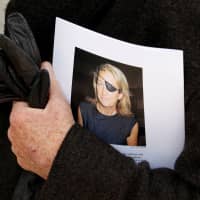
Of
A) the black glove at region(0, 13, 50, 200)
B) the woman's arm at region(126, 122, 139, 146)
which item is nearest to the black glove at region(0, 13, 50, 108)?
the black glove at region(0, 13, 50, 200)

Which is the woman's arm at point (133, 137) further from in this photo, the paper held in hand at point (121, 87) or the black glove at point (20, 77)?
the black glove at point (20, 77)

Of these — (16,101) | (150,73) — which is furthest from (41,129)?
(150,73)

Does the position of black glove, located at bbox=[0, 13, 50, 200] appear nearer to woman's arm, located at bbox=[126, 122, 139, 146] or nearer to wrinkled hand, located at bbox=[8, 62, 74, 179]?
wrinkled hand, located at bbox=[8, 62, 74, 179]

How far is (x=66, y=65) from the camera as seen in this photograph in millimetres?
523

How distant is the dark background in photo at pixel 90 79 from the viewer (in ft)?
1.69

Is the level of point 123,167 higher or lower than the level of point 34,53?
lower

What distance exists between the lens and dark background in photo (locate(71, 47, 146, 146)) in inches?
20.3

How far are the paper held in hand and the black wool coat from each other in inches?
1.1

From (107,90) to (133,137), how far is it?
8 cm

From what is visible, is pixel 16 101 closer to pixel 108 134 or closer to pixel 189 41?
pixel 108 134

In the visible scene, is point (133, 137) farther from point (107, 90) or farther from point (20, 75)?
point (20, 75)

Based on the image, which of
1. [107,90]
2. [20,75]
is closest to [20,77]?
[20,75]

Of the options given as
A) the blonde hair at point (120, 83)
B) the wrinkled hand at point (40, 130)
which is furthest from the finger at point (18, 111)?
the blonde hair at point (120, 83)

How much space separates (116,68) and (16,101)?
0.48 feet
